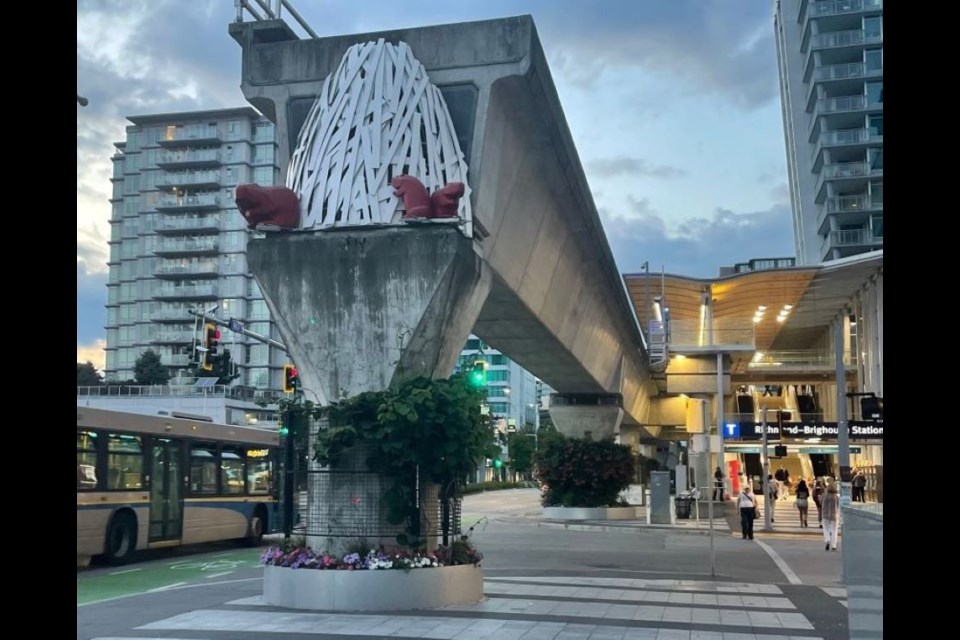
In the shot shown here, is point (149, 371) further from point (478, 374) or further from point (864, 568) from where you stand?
point (864, 568)

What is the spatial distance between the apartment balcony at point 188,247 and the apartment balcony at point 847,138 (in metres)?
62.7

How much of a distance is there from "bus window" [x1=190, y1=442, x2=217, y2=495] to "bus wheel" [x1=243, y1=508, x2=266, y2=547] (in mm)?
2124

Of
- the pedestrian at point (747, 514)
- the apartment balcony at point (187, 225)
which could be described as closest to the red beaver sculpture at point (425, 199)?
the pedestrian at point (747, 514)

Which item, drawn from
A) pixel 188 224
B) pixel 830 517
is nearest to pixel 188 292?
pixel 188 224

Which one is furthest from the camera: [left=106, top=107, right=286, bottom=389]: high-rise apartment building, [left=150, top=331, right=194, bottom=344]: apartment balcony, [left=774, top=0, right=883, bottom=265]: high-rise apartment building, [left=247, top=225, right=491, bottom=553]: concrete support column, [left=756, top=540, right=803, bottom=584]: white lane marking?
[left=106, top=107, right=286, bottom=389]: high-rise apartment building

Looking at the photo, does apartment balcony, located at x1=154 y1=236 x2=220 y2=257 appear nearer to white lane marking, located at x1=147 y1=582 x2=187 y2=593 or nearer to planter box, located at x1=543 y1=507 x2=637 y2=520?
planter box, located at x1=543 y1=507 x2=637 y2=520

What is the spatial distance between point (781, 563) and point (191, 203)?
92.8 metres

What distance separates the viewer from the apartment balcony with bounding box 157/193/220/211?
339 feet

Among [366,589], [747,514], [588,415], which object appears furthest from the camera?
[588,415]

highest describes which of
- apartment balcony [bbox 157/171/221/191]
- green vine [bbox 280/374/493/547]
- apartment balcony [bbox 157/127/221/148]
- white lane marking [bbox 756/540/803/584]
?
apartment balcony [bbox 157/127/221/148]

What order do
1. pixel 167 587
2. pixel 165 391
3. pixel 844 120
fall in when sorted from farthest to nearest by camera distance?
1. pixel 165 391
2. pixel 844 120
3. pixel 167 587

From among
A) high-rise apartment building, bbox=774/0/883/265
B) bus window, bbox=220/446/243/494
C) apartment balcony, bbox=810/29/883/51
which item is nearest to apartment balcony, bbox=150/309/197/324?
high-rise apartment building, bbox=774/0/883/265

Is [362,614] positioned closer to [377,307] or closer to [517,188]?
[377,307]

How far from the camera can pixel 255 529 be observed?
2450 cm
